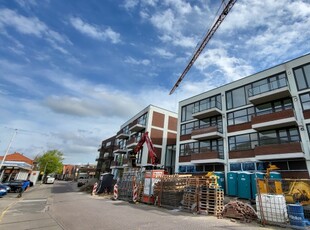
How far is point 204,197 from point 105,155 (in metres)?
50.3

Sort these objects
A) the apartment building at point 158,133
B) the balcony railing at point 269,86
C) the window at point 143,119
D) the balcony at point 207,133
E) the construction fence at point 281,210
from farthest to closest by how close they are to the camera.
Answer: the window at point 143,119 → the apartment building at point 158,133 → the balcony at point 207,133 → the balcony railing at point 269,86 → the construction fence at point 281,210

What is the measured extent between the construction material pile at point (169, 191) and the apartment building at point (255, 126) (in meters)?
8.22

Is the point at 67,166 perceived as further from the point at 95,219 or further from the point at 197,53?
the point at 95,219

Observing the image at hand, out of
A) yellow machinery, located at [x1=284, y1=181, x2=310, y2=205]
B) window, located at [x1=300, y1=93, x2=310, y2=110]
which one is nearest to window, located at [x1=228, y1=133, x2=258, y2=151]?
window, located at [x1=300, y1=93, x2=310, y2=110]

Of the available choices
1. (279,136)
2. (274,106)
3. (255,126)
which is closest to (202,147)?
(255,126)

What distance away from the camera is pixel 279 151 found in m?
16.5

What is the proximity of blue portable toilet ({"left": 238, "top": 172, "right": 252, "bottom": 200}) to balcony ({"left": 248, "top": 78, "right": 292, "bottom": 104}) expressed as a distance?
819 centimetres

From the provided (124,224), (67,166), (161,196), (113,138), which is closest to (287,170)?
(161,196)

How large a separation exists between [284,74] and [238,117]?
6.21 metres

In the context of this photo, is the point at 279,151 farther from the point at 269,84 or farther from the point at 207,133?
the point at 207,133

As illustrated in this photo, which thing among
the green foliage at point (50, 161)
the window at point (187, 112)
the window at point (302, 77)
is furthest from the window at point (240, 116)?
the green foliage at point (50, 161)

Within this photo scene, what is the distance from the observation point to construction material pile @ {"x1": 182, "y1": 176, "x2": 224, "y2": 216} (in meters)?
11.3

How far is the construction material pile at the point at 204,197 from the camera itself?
1133cm

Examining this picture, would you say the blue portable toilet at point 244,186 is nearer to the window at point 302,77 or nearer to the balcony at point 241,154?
the balcony at point 241,154
